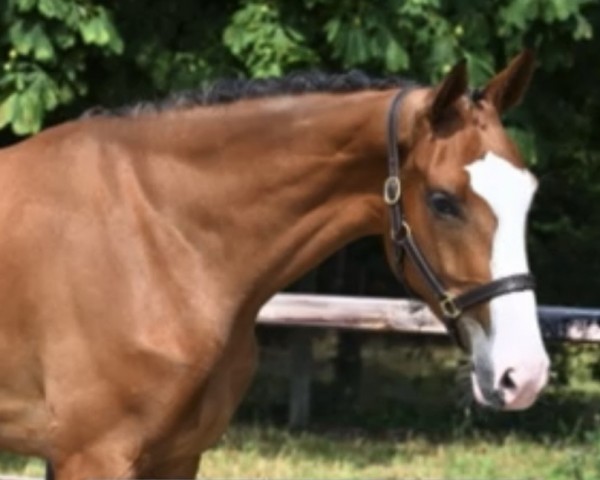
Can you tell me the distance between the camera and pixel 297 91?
4301 mm

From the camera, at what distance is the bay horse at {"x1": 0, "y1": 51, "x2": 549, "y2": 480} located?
3.93 metres

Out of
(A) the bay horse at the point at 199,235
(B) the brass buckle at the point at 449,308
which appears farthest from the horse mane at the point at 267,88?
(B) the brass buckle at the point at 449,308

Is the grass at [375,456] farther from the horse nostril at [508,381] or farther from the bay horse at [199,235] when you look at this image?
the horse nostril at [508,381]

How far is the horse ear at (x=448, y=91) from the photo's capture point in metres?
3.88

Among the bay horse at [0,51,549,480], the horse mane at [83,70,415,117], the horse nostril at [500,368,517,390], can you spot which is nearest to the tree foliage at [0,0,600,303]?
the horse mane at [83,70,415,117]

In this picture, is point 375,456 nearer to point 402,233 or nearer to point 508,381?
point 402,233

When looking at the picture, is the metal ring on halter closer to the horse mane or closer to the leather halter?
the leather halter

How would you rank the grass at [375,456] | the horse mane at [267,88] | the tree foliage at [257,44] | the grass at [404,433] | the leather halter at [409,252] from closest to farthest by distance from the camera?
1. the leather halter at [409,252]
2. the horse mane at [267,88]
3. the tree foliage at [257,44]
4. the grass at [375,456]
5. the grass at [404,433]

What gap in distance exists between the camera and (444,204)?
388cm

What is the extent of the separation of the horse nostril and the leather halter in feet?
0.59

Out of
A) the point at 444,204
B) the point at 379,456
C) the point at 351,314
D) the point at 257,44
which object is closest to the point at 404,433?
the point at 379,456

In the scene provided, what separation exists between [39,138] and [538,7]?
13.0 feet

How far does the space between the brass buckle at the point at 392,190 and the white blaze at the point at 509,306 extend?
212 mm

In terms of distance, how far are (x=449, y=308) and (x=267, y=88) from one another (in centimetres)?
83
